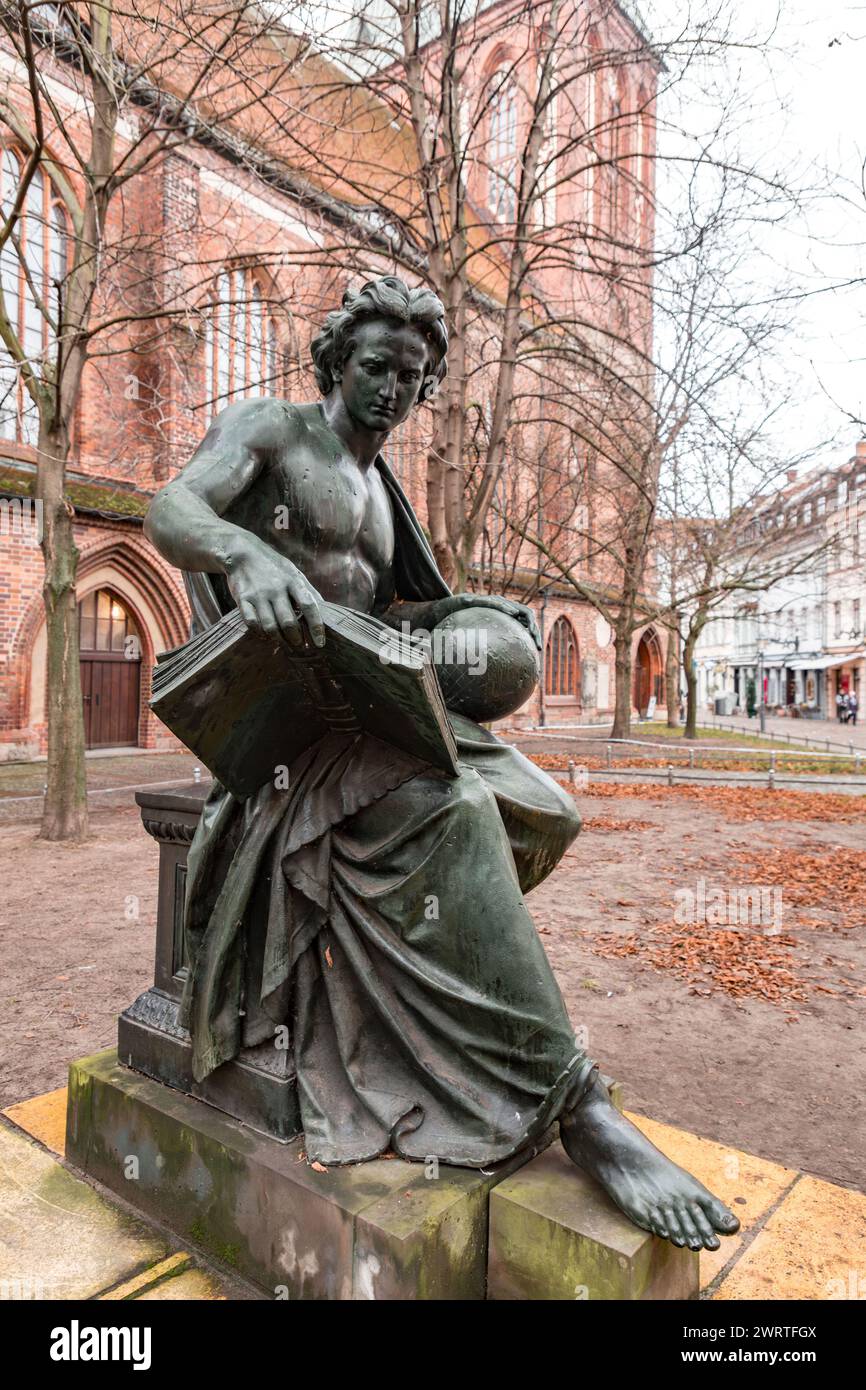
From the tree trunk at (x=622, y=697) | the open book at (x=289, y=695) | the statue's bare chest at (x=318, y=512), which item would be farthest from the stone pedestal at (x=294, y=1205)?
the tree trunk at (x=622, y=697)

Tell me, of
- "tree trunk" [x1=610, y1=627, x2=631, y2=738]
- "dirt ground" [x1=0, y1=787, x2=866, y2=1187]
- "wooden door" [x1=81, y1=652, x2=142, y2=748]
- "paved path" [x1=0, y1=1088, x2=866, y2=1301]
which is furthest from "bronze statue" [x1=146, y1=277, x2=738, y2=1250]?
"tree trunk" [x1=610, y1=627, x2=631, y2=738]

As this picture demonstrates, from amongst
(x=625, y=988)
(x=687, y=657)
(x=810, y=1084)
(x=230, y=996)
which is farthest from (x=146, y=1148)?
(x=687, y=657)

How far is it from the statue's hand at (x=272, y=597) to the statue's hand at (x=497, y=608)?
598 millimetres

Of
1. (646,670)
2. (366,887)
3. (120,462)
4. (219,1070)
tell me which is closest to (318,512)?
(366,887)

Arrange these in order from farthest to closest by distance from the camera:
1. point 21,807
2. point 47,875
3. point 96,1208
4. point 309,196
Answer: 1. point 21,807
2. point 309,196
3. point 47,875
4. point 96,1208

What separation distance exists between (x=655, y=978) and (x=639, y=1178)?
3.33 m

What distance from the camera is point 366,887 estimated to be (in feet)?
6.05

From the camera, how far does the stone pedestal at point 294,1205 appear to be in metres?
1.56

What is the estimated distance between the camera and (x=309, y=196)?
933 cm

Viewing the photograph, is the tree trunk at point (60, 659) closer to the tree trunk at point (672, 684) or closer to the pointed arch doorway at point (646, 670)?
the tree trunk at point (672, 684)

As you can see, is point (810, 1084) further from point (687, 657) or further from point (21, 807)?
point (687, 657)
